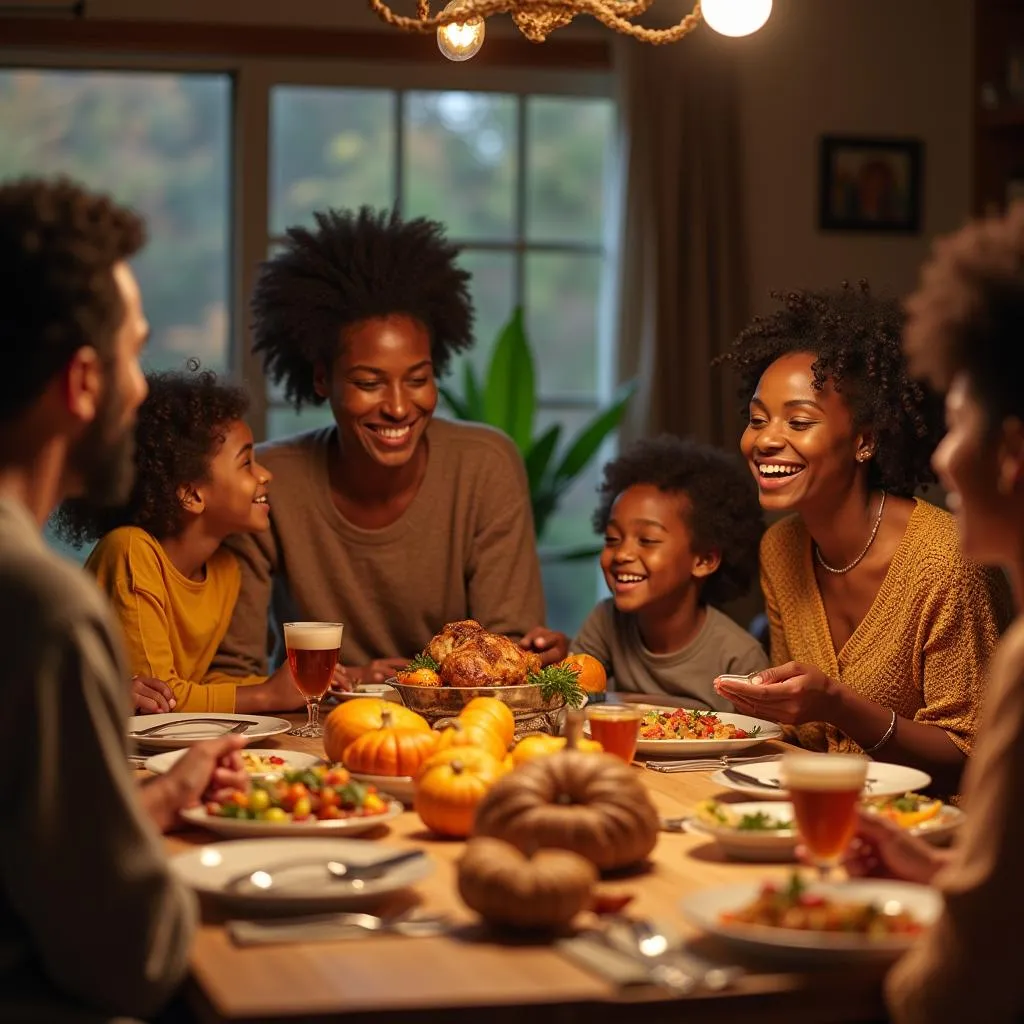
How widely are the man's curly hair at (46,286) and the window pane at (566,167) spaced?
4263mm

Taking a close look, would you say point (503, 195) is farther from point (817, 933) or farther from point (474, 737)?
point (817, 933)

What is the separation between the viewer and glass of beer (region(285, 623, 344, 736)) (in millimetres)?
2592

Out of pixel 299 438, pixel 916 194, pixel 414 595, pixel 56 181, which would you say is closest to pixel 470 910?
pixel 56 181

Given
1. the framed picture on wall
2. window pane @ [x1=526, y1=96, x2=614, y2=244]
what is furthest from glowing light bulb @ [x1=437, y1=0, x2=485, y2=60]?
the framed picture on wall

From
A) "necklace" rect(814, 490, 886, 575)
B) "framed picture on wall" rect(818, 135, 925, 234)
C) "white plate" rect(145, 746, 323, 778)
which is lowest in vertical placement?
"white plate" rect(145, 746, 323, 778)

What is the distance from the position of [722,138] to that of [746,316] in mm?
625

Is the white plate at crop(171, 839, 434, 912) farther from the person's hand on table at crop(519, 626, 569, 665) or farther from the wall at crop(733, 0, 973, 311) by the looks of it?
the wall at crop(733, 0, 973, 311)

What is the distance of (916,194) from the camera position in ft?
19.1

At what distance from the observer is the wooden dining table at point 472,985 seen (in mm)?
1372

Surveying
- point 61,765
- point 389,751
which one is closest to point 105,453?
point 61,765

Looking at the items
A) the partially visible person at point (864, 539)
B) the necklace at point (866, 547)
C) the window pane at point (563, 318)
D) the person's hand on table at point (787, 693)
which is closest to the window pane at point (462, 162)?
the window pane at point (563, 318)

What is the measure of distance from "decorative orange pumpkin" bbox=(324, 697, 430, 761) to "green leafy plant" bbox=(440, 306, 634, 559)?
2793mm

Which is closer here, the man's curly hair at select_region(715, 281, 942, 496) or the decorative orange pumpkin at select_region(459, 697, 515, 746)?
the decorative orange pumpkin at select_region(459, 697, 515, 746)

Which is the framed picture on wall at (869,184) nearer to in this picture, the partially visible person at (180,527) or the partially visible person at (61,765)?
the partially visible person at (180,527)
